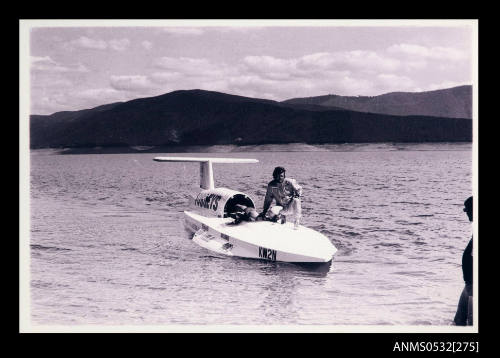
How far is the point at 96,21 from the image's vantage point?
7965 mm

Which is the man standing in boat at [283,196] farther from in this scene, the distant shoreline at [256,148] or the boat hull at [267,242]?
the distant shoreline at [256,148]

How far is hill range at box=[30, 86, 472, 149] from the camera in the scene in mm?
9750

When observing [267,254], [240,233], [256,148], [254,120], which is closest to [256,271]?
[267,254]

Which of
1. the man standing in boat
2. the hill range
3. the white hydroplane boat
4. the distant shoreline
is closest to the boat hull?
the white hydroplane boat

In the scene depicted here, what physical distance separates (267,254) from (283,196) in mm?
1261

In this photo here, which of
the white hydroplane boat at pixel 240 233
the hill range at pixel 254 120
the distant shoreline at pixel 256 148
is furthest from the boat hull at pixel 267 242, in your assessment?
the hill range at pixel 254 120

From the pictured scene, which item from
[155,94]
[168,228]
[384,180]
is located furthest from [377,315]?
[384,180]

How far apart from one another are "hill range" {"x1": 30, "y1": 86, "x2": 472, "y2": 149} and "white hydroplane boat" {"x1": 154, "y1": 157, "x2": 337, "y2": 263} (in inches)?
40.1

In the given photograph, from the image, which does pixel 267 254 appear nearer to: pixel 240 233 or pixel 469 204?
pixel 240 233

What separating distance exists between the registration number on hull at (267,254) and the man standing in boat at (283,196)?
0.94 m

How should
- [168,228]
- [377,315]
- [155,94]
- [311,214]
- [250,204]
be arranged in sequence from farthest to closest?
[311,214], [168,228], [250,204], [155,94], [377,315]

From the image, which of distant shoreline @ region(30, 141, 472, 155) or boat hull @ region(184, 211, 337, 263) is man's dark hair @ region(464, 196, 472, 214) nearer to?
boat hull @ region(184, 211, 337, 263)

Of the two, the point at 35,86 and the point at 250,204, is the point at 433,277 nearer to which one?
the point at 250,204

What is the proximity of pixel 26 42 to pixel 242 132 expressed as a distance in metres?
6.55
